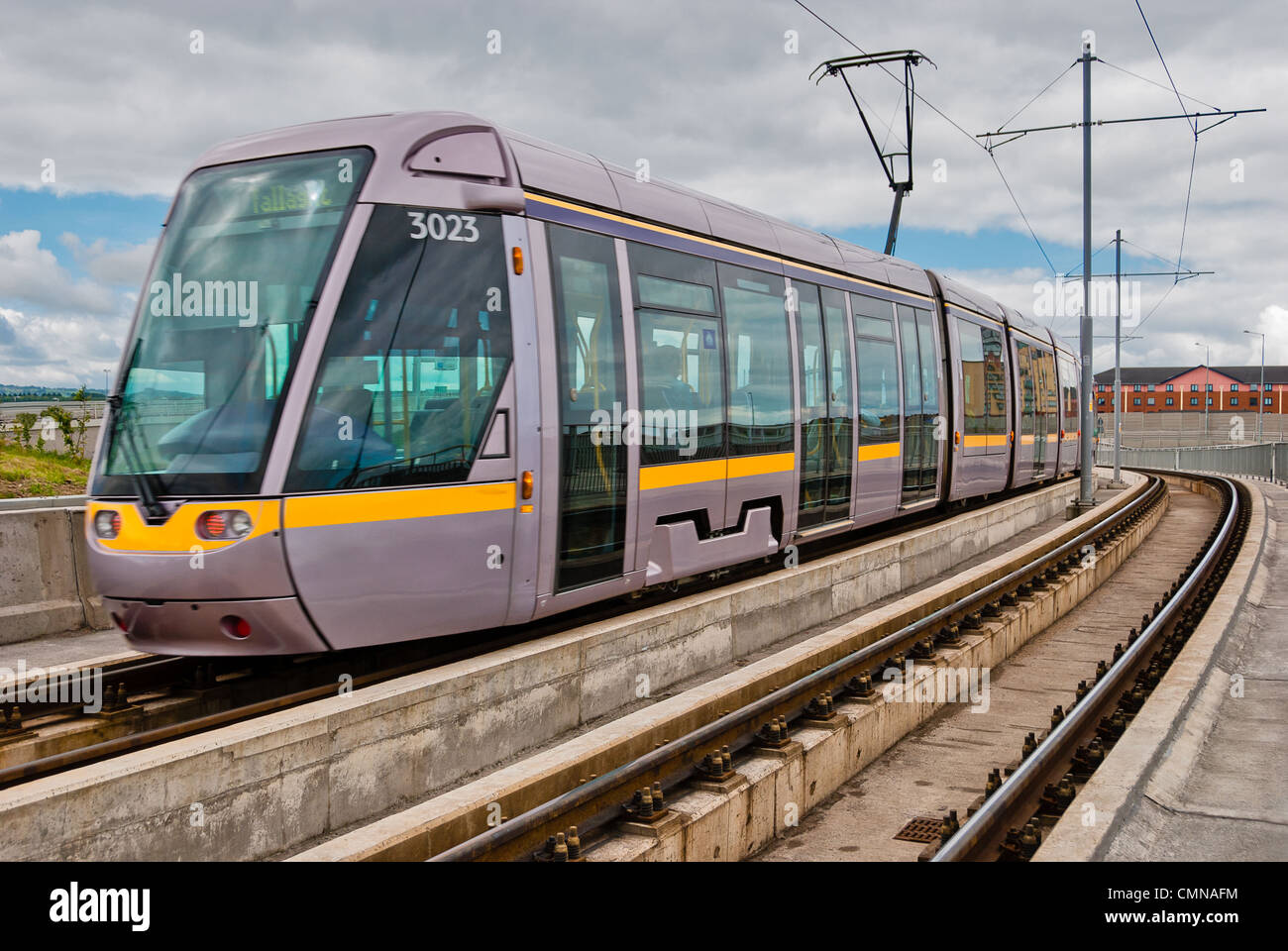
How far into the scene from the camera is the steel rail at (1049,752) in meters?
5.44

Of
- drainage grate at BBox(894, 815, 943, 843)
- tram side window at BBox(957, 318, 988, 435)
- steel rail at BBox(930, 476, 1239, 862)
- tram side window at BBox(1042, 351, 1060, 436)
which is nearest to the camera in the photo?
steel rail at BBox(930, 476, 1239, 862)

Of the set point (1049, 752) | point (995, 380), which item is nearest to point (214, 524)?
point (1049, 752)

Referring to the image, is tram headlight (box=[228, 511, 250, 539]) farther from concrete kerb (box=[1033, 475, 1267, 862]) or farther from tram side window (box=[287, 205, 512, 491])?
concrete kerb (box=[1033, 475, 1267, 862])

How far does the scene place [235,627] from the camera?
651cm

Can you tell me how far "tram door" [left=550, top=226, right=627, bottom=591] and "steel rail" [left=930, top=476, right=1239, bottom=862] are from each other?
315 cm

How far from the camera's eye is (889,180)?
19719mm

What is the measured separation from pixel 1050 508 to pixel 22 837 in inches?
888

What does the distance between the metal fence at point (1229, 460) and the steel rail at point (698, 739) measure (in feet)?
97.1

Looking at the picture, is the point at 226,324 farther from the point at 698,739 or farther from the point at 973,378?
the point at 973,378

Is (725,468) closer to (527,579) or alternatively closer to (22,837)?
(527,579)

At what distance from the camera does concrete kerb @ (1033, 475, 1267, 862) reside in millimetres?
4766

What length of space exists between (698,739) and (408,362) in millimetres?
2712

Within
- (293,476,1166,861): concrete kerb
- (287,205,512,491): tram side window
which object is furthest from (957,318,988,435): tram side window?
(287,205,512,491): tram side window

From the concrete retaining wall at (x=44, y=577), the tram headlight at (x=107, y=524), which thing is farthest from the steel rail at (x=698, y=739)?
the concrete retaining wall at (x=44, y=577)
